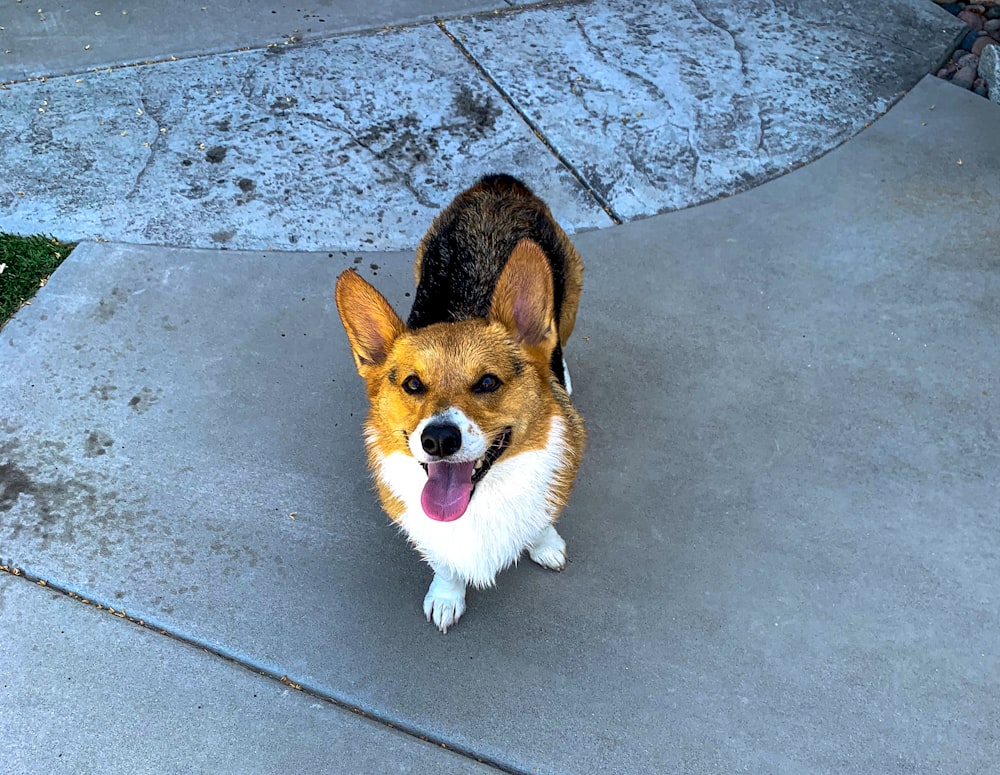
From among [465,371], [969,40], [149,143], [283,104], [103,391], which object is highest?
[969,40]

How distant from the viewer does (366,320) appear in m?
2.52

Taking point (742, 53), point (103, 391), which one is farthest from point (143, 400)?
point (742, 53)

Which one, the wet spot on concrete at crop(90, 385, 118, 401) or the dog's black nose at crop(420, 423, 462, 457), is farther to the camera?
the wet spot on concrete at crop(90, 385, 118, 401)

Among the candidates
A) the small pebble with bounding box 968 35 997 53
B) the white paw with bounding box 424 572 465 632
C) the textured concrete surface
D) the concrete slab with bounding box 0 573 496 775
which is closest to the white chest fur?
the white paw with bounding box 424 572 465 632

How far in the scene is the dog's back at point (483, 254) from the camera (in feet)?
9.58

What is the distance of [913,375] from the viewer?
358cm

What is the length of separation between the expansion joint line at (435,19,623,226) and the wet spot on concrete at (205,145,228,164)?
1567mm

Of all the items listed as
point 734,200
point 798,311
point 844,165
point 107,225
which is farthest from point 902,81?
point 107,225

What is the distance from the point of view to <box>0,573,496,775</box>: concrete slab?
2613mm

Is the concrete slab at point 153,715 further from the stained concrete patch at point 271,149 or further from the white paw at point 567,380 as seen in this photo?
the stained concrete patch at point 271,149

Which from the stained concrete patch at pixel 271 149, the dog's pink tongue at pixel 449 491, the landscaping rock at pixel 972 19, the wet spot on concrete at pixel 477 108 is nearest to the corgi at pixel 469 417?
the dog's pink tongue at pixel 449 491

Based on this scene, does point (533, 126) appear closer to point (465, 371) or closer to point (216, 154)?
point (216, 154)

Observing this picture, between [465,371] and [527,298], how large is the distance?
0.32 meters

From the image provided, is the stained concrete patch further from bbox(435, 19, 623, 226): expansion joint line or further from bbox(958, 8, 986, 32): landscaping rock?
bbox(958, 8, 986, 32): landscaping rock
